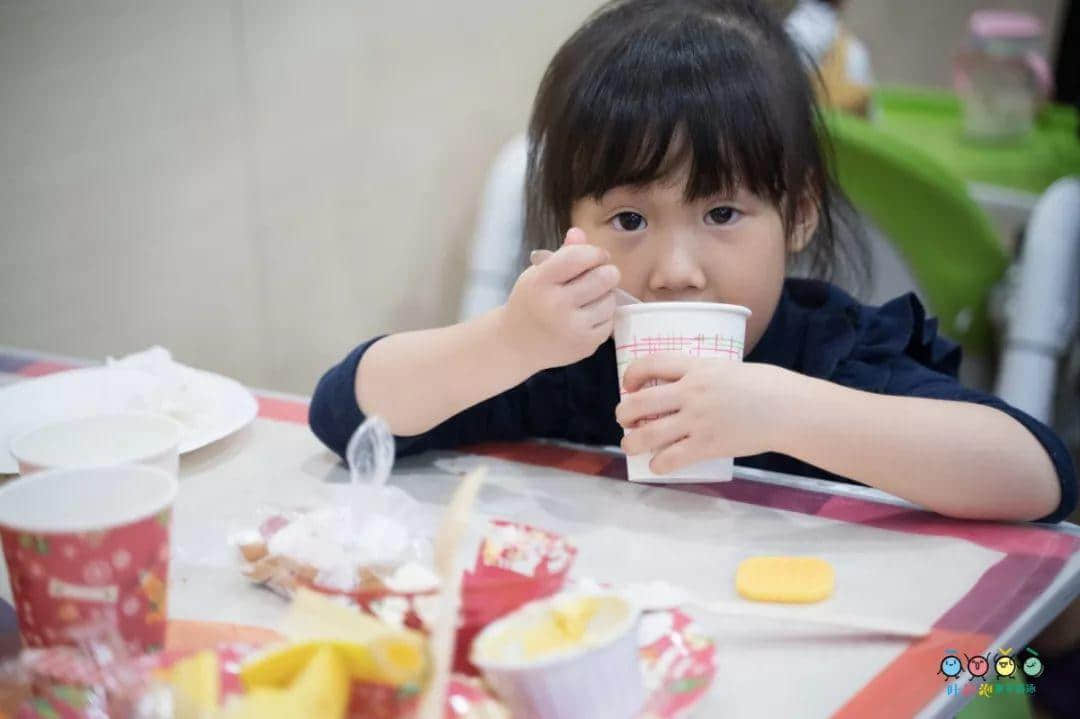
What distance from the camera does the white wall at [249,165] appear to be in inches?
53.6

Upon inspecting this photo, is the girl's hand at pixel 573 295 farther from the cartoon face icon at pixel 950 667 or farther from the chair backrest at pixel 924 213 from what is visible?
the chair backrest at pixel 924 213

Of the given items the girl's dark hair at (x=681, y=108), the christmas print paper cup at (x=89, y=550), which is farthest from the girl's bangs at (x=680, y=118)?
the christmas print paper cup at (x=89, y=550)

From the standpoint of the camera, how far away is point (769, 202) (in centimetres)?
108

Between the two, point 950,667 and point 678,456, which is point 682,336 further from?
point 950,667

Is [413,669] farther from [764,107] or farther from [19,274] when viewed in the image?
[19,274]

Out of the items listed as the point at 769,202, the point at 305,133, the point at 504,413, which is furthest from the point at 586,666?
the point at 305,133

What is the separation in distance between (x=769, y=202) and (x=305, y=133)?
0.95 meters

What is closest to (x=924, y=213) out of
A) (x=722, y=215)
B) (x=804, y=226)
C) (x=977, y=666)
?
(x=804, y=226)

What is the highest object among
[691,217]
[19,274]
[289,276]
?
[691,217]

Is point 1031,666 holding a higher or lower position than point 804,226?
lower

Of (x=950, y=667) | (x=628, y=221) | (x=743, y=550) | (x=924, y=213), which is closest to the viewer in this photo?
(x=950, y=667)

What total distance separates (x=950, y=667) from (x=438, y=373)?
487mm

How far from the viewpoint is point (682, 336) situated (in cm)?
85

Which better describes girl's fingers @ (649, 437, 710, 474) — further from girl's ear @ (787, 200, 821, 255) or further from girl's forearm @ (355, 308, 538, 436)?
girl's ear @ (787, 200, 821, 255)
